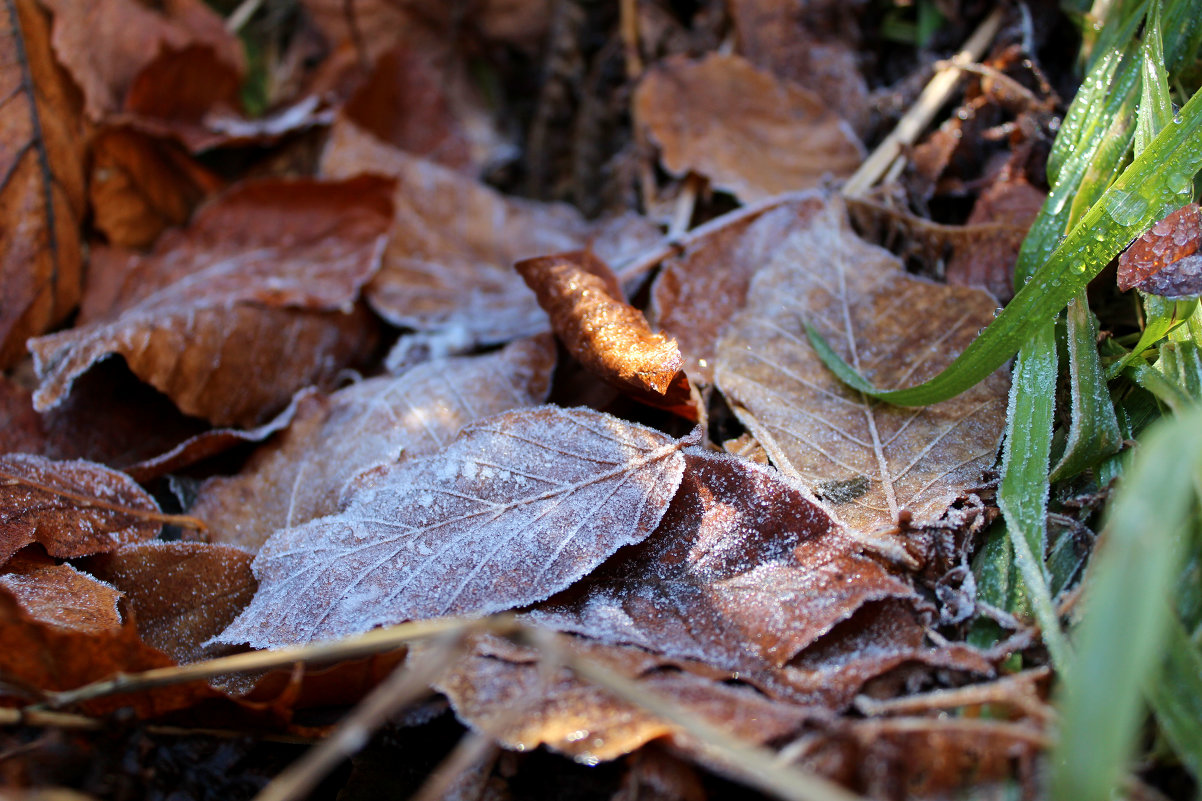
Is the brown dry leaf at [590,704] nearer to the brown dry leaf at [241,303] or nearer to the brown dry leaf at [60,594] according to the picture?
the brown dry leaf at [60,594]

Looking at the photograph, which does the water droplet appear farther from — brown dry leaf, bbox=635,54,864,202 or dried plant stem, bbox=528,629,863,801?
dried plant stem, bbox=528,629,863,801

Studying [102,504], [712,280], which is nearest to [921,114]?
[712,280]

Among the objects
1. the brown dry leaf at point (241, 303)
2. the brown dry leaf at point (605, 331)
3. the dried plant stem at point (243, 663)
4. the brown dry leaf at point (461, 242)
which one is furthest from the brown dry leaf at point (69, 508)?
the brown dry leaf at point (605, 331)

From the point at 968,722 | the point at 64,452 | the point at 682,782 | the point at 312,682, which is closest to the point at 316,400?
the point at 64,452

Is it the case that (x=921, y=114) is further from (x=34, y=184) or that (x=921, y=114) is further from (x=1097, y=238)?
(x=34, y=184)

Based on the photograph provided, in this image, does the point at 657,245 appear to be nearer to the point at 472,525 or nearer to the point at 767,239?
the point at 767,239
